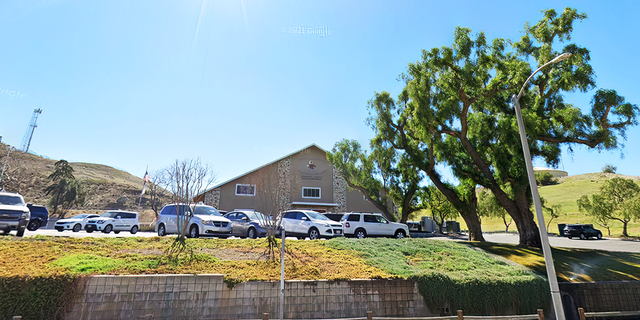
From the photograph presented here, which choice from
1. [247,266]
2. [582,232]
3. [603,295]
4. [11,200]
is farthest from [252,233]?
[582,232]

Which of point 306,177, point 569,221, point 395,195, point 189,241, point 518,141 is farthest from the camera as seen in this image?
point 569,221

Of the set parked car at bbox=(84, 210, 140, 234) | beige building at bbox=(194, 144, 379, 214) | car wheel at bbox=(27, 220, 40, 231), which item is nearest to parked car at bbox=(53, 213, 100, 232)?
car wheel at bbox=(27, 220, 40, 231)

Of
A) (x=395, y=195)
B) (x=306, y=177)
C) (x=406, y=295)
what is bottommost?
(x=406, y=295)

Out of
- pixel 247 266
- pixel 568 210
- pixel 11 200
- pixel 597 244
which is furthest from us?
pixel 568 210

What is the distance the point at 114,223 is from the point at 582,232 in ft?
146

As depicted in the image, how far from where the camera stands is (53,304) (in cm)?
606

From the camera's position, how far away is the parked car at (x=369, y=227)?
1758 cm

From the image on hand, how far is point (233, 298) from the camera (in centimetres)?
694

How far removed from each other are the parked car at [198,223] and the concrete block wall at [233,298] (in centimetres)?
698

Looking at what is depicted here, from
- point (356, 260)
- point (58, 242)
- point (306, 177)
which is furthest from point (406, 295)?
point (306, 177)

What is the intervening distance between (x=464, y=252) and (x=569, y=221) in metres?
55.1

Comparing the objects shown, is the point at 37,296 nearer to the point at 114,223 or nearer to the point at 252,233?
the point at 252,233

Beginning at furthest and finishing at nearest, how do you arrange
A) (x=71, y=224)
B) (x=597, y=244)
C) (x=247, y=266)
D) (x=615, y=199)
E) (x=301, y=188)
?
(x=615, y=199), (x=301, y=188), (x=597, y=244), (x=71, y=224), (x=247, y=266)

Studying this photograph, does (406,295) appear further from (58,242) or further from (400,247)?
(58,242)
